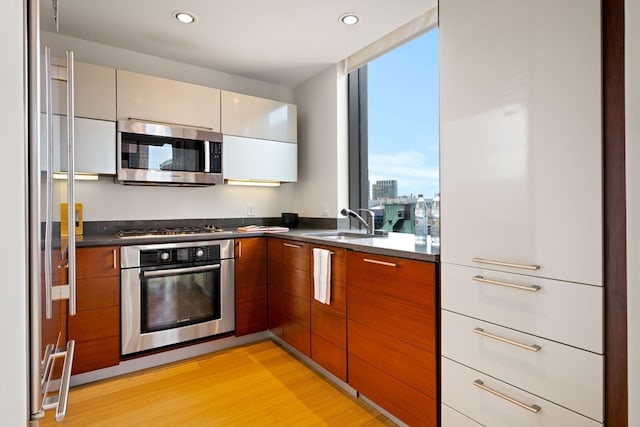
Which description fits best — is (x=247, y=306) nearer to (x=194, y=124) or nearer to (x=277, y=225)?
(x=277, y=225)

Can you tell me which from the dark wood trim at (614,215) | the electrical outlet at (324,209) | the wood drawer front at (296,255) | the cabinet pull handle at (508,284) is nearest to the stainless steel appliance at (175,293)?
the wood drawer front at (296,255)

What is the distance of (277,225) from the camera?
3617mm

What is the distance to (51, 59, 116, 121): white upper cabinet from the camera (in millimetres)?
2363

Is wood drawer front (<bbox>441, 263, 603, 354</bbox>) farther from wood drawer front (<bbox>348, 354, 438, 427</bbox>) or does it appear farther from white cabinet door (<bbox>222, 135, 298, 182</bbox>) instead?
white cabinet door (<bbox>222, 135, 298, 182</bbox>)

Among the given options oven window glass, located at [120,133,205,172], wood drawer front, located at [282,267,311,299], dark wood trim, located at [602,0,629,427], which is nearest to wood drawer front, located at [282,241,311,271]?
wood drawer front, located at [282,267,311,299]

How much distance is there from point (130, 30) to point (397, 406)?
297cm

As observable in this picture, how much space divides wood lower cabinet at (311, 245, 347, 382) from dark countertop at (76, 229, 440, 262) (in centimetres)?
8

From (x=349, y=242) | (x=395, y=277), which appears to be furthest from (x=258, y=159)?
(x=395, y=277)

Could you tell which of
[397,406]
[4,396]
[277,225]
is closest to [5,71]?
[4,396]

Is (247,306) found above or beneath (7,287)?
beneath

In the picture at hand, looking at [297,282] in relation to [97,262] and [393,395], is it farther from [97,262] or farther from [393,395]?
[97,262]

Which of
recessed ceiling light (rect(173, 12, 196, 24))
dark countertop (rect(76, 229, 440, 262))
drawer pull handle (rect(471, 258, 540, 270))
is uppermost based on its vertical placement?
recessed ceiling light (rect(173, 12, 196, 24))

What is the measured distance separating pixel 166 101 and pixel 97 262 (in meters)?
1.29

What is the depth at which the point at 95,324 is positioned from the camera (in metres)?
2.24
